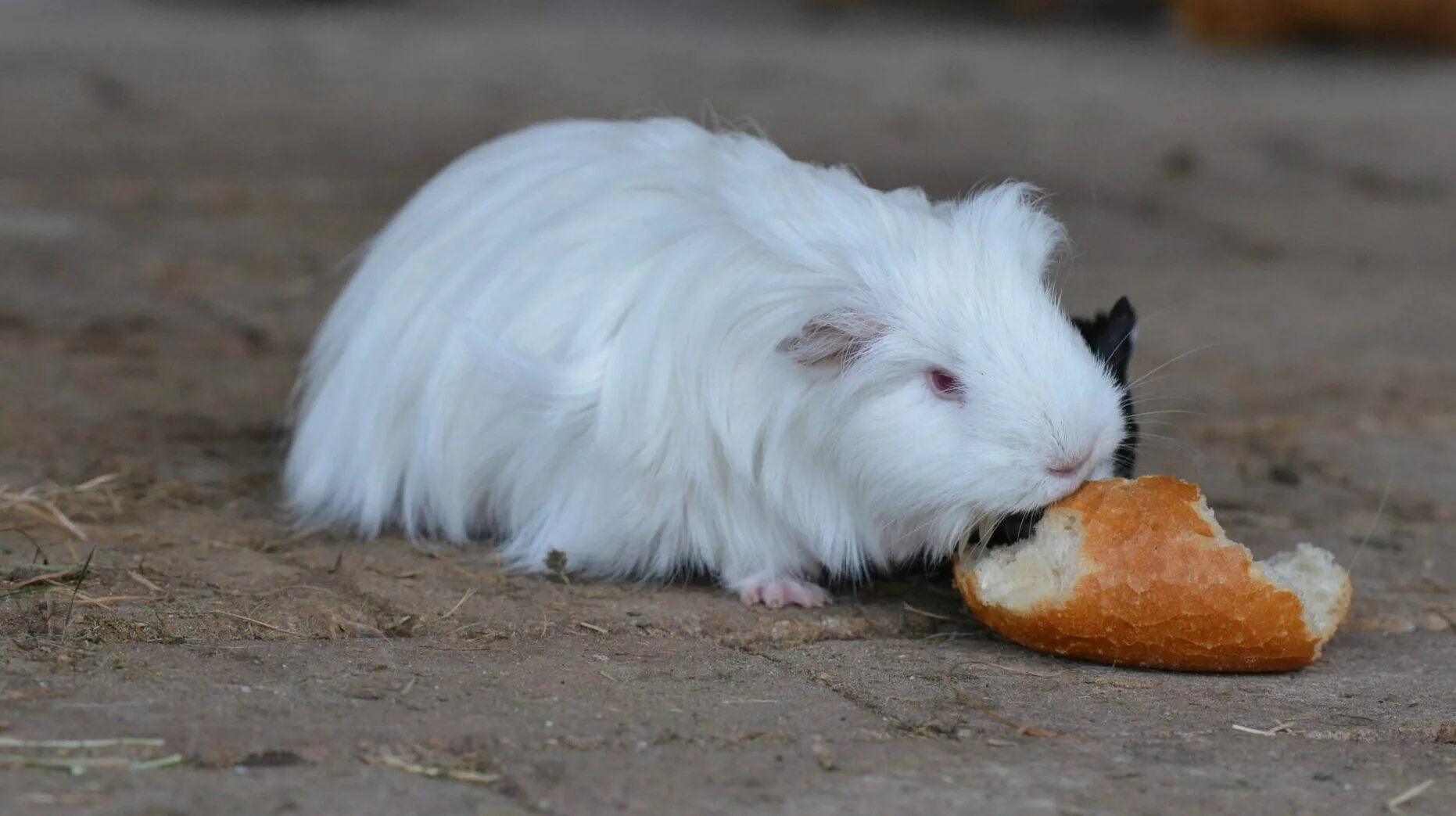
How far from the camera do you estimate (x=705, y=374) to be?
121 inches

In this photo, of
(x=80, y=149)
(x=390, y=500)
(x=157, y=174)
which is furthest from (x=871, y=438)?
→ (x=80, y=149)

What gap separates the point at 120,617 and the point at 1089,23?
11.6 meters

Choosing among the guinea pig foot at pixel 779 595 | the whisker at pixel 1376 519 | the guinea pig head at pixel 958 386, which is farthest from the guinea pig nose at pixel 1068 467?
the whisker at pixel 1376 519

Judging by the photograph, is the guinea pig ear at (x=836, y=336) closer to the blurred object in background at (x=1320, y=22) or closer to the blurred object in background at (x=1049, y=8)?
the blurred object in background at (x=1320, y=22)

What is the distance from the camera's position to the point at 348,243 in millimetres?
6598

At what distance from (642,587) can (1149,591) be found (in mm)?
993

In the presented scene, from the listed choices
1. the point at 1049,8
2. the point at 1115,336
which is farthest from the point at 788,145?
the point at 1049,8

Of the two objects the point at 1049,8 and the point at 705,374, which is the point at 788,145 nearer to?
the point at 705,374

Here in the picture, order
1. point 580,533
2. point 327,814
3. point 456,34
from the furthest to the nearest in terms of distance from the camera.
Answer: point 456,34
point 580,533
point 327,814

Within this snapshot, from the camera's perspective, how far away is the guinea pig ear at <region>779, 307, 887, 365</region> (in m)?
2.94

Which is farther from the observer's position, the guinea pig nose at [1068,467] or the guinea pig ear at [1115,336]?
the guinea pig ear at [1115,336]

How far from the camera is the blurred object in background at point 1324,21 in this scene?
37.6 ft

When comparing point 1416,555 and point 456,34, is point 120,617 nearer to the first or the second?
point 1416,555

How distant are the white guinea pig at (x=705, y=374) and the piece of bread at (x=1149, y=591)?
0.09 meters
